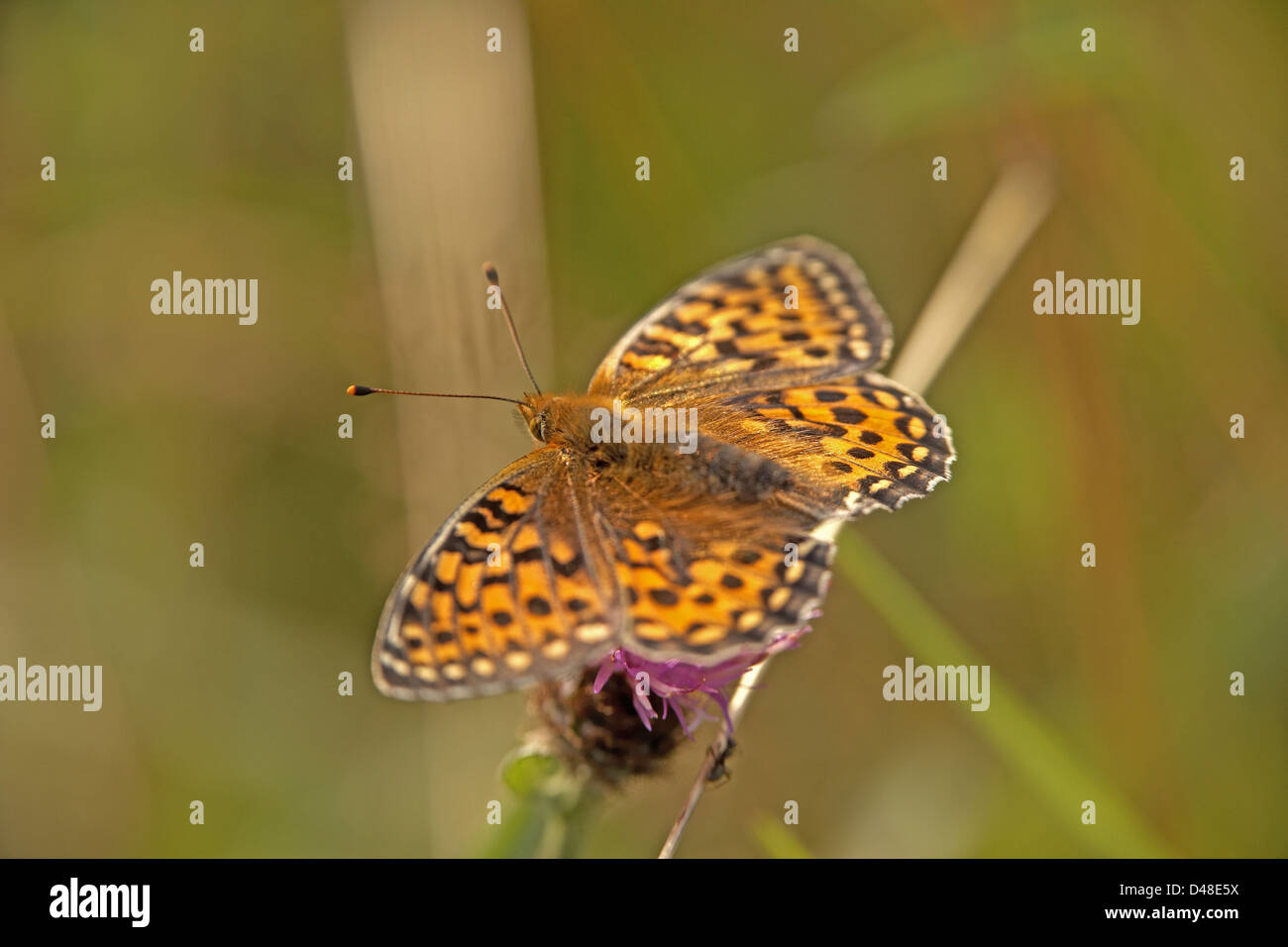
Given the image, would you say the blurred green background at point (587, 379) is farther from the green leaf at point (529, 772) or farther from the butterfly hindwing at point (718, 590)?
the butterfly hindwing at point (718, 590)

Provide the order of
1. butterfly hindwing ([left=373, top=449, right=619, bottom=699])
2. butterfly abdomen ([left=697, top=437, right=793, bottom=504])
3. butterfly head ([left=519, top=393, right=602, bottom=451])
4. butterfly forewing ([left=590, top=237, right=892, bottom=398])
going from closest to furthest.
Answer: butterfly hindwing ([left=373, top=449, right=619, bottom=699]), butterfly abdomen ([left=697, top=437, right=793, bottom=504]), butterfly head ([left=519, top=393, right=602, bottom=451]), butterfly forewing ([left=590, top=237, right=892, bottom=398])

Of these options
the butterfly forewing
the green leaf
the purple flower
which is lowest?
the green leaf

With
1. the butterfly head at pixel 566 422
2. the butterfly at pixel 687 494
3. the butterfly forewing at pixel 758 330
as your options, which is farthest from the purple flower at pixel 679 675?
the butterfly forewing at pixel 758 330

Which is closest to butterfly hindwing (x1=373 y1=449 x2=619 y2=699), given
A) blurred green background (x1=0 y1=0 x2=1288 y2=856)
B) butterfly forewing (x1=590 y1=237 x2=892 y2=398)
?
butterfly forewing (x1=590 y1=237 x2=892 y2=398)

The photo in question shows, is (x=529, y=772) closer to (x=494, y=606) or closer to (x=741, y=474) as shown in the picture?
(x=494, y=606)

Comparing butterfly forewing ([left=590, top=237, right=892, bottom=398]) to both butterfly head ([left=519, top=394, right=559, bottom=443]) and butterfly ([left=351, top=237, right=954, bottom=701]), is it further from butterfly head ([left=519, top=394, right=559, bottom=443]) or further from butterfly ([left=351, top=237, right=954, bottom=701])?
butterfly head ([left=519, top=394, right=559, bottom=443])
